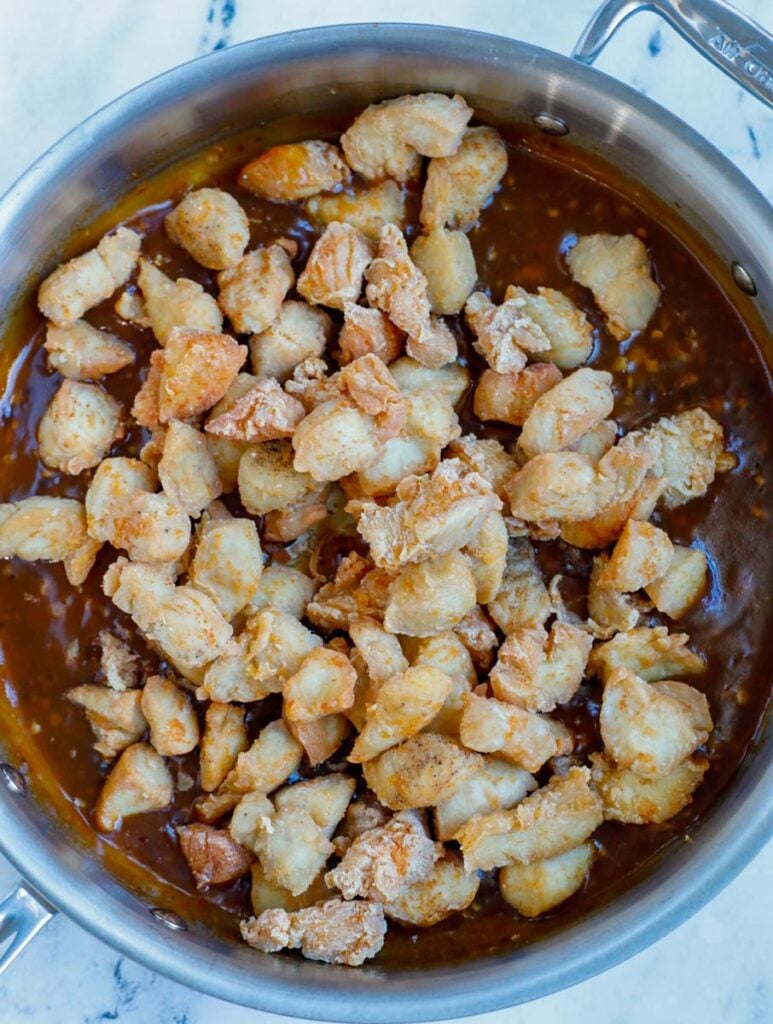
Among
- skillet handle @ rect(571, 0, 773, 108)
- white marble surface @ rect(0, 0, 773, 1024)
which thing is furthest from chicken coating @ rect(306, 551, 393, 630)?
skillet handle @ rect(571, 0, 773, 108)

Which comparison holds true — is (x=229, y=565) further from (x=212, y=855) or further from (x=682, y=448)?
(x=682, y=448)

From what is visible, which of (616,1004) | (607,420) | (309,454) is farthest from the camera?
(616,1004)

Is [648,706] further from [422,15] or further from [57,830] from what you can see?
[422,15]

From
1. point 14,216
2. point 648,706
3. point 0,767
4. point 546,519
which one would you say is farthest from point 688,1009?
point 14,216

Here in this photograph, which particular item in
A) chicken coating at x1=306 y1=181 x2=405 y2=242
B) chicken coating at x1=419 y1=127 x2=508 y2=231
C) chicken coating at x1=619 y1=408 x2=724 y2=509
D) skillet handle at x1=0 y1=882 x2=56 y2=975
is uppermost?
chicken coating at x1=419 y1=127 x2=508 y2=231

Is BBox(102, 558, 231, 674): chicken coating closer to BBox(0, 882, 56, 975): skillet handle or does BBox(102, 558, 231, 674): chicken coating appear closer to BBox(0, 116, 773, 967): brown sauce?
BBox(0, 116, 773, 967): brown sauce

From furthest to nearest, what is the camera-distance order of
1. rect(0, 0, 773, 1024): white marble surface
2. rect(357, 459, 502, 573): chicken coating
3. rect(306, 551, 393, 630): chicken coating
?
rect(0, 0, 773, 1024): white marble surface < rect(306, 551, 393, 630): chicken coating < rect(357, 459, 502, 573): chicken coating

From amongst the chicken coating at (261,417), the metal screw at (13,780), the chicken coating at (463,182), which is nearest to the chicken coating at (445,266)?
the chicken coating at (463,182)
